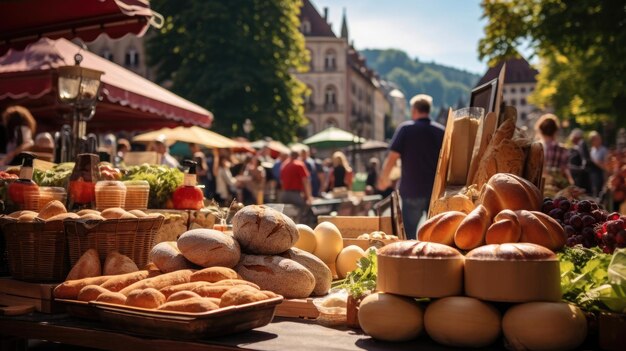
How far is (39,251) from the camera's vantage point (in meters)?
3.11

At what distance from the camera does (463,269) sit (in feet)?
7.72

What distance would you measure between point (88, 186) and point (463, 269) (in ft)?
7.43

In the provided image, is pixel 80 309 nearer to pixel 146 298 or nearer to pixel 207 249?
pixel 146 298

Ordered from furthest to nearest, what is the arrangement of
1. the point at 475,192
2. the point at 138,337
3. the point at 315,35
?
the point at 315,35
the point at 475,192
the point at 138,337

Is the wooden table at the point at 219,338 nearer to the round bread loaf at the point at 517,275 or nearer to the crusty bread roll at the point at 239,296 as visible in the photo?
the crusty bread roll at the point at 239,296

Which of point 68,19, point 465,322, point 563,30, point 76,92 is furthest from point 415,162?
point 563,30

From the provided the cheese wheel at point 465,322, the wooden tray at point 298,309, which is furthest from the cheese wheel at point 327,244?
the cheese wheel at point 465,322

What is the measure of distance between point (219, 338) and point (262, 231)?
29.8 inches

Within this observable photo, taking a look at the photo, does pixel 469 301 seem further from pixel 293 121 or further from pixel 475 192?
pixel 293 121

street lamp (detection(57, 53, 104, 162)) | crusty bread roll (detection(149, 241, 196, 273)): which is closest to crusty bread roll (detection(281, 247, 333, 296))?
crusty bread roll (detection(149, 241, 196, 273))

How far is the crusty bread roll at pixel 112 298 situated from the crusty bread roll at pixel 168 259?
13.1 inches

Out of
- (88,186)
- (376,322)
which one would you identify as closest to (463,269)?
(376,322)

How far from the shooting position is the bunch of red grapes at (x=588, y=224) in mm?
2613

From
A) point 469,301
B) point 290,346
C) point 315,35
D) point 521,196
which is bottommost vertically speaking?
point 290,346
